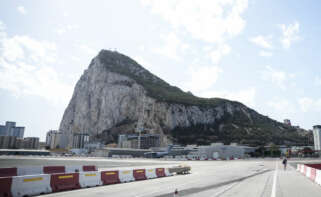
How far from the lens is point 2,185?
1072 cm

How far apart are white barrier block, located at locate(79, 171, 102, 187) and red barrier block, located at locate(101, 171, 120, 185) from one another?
1.39ft

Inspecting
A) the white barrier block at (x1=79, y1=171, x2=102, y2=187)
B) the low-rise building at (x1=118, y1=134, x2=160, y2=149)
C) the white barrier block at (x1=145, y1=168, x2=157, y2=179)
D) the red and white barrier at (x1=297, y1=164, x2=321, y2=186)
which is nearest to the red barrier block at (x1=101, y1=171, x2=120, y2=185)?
the white barrier block at (x1=79, y1=171, x2=102, y2=187)

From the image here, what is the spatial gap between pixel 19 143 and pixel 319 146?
247080 mm

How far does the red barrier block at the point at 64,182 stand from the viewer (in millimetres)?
13328

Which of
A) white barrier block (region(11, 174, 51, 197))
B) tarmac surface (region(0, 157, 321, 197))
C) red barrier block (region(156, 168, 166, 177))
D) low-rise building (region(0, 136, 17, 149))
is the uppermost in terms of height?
white barrier block (region(11, 174, 51, 197))

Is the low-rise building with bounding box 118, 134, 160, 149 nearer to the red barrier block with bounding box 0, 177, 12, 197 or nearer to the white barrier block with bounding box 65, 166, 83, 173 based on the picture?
the white barrier block with bounding box 65, 166, 83, 173

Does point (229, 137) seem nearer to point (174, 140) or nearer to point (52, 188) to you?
point (174, 140)

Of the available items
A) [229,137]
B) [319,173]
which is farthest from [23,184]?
[229,137]

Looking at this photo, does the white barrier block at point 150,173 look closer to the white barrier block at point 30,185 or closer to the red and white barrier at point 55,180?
the red and white barrier at point 55,180

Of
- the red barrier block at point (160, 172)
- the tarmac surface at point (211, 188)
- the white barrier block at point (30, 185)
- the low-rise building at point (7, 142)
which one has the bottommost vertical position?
the low-rise building at point (7, 142)

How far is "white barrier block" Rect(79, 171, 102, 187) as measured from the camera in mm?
15186

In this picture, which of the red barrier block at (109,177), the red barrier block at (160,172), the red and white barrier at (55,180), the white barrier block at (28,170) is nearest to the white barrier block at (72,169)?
the red and white barrier at (55,180)

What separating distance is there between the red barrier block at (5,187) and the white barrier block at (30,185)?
0.61ft

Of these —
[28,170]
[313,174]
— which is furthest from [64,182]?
[313,174]
